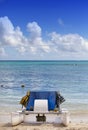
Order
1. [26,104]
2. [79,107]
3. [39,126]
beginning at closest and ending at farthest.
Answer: [39,126] → [26,104] → [79,107]

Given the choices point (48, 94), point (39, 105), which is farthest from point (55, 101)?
point (39, 105)

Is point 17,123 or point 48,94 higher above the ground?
point 48,94

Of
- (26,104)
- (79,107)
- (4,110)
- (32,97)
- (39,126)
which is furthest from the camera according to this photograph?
(79,107)

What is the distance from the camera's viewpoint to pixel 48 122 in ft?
56.9

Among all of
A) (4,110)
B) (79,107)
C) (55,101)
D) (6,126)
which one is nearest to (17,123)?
(6,126)

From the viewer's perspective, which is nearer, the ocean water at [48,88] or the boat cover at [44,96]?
the boat cover at [44,96]

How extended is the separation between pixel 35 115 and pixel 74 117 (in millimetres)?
3903

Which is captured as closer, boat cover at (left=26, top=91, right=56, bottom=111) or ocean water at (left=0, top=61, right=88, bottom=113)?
boat cover at (left=26, top=91, right=56, bottom=111)

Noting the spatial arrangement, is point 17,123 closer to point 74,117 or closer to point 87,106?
point 74,117

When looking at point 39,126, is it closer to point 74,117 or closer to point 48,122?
point 48,122

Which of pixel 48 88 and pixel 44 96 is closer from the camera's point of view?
pixel 44 96

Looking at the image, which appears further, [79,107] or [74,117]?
[79,107]

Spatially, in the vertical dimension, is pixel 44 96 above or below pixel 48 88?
above

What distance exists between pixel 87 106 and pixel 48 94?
7.18 m
